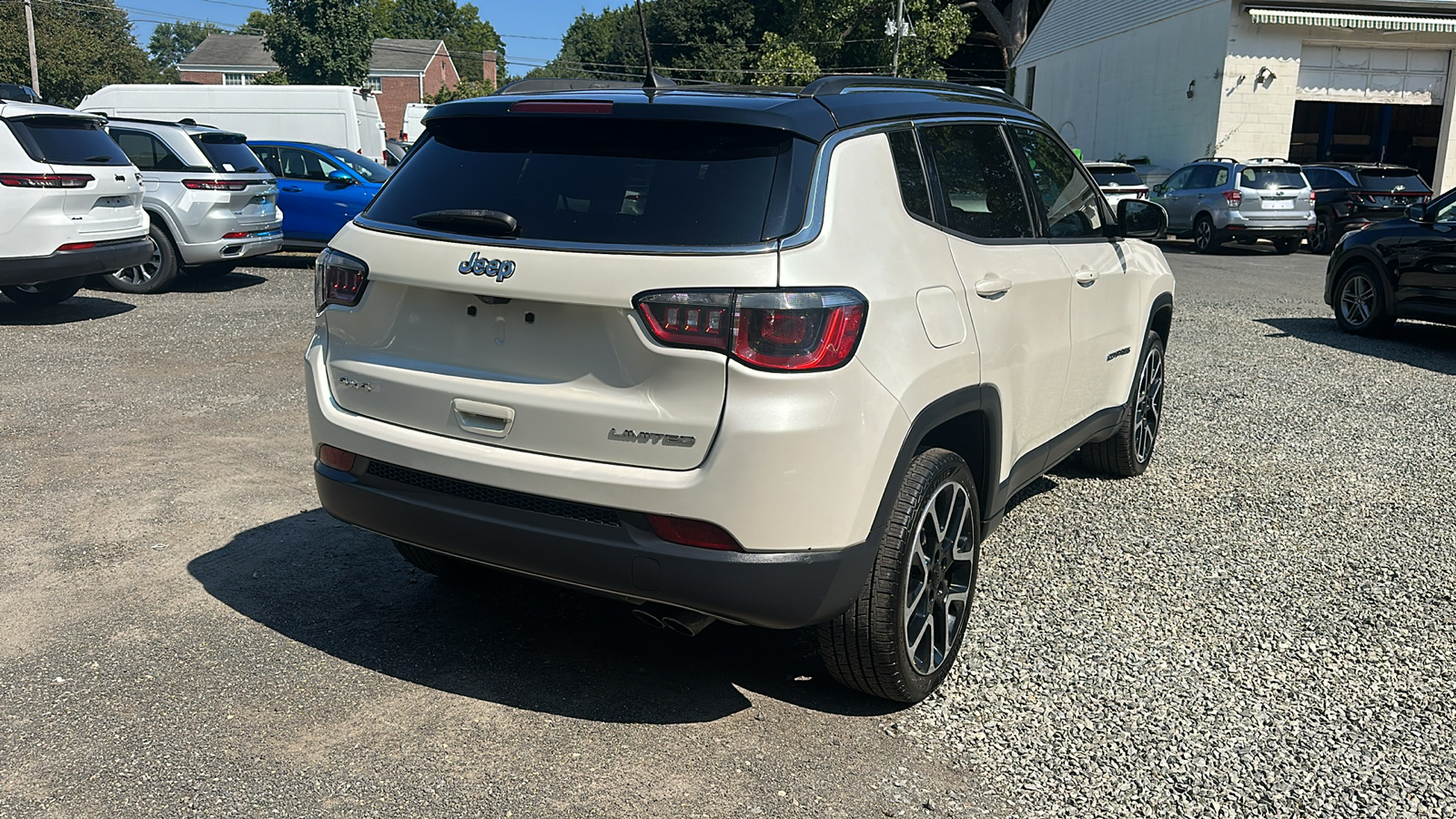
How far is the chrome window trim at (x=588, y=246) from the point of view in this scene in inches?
117

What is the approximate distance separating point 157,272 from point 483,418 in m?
11.0

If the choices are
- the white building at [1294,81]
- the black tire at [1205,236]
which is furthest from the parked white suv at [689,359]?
the white building at [1294,81]

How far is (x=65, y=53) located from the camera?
183 ft

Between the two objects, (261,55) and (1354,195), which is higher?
(261,55)

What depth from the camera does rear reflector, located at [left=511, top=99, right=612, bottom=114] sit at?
332cm

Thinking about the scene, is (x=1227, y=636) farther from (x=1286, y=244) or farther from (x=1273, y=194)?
(x=1286, y=244)

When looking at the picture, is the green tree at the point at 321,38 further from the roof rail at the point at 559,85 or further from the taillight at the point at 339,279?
the taillight at the point at 339,279

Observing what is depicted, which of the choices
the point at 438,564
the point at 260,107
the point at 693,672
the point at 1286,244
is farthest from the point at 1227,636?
the point at 260,107

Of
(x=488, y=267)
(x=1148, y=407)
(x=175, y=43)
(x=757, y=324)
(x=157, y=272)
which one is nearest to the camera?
(x=757, y=324)

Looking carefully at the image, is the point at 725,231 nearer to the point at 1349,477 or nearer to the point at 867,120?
the point at 867,120

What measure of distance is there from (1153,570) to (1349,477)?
7.04 ft

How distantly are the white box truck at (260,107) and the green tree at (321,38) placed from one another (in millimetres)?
38749

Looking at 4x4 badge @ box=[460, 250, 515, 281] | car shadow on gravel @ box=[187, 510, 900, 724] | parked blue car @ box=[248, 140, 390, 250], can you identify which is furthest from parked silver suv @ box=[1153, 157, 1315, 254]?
4x4 badge @ box=[460, 250, 515, 281]

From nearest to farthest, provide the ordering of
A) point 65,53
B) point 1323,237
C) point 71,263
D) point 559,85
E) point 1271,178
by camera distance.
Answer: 1. point 559,85
2. point 71,263
3. point 1271,178
4. point 1323,237
5. point 65,53
